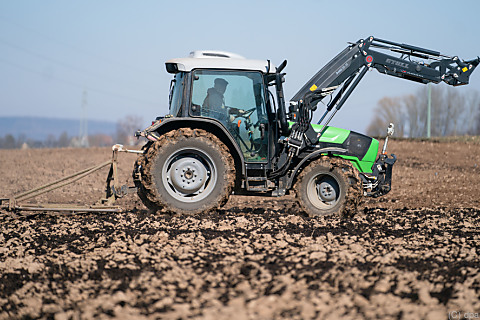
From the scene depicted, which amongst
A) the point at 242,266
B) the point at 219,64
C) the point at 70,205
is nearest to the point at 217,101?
the point at 219,64

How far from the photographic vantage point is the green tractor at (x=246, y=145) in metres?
8.07

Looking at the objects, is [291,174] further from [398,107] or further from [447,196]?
[398,107]

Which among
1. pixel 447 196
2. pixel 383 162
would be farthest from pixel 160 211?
pixel 447 196

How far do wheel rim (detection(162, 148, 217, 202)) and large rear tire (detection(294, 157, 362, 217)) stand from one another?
4.77 ft

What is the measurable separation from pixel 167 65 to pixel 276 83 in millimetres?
1784

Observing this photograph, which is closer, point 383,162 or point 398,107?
point 383,162

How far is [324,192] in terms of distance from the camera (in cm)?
854

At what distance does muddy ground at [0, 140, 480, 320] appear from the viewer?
414 centimetres

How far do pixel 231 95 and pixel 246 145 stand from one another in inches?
32.5

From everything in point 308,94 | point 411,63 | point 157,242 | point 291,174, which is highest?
point 411,63

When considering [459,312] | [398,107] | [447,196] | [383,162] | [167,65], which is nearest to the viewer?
[459,312]

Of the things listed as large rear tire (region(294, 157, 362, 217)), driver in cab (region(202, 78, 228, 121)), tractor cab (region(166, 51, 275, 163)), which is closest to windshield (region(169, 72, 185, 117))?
tractor cab (region(166, 51, 275, 163))

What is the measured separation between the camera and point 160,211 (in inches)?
319

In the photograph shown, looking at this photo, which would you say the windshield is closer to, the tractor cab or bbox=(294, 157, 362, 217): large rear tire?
the tractor cab
